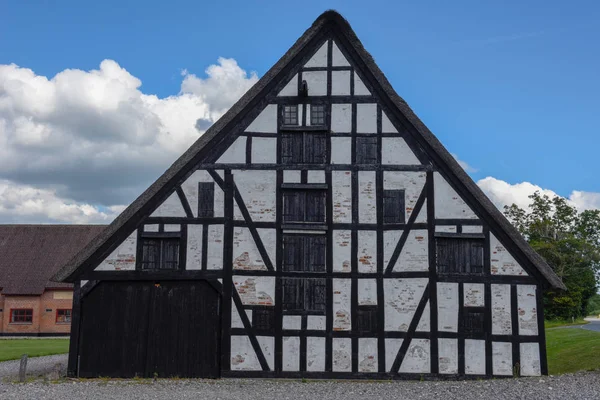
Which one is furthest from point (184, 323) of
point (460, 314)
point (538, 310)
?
point (538, 310)

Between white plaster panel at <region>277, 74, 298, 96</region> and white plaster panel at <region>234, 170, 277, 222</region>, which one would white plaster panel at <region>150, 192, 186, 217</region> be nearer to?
white plaster panel at <region>234, 170, 277, 222</region>

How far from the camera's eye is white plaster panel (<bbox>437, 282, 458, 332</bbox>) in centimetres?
1443

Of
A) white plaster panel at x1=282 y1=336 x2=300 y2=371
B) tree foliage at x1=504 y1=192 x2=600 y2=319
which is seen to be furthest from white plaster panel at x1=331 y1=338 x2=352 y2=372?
tree foliage at x1=504 y1=192 x2=600 y2=319

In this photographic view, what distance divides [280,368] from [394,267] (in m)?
Result: 3.90

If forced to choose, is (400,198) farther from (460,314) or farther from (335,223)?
(460,314)

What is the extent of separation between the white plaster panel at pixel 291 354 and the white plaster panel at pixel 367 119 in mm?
5814

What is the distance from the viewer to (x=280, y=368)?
14375 mm

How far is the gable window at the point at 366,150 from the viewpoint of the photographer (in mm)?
15195

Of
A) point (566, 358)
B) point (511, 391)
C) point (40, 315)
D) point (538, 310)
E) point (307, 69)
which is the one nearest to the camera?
point (511, 391)

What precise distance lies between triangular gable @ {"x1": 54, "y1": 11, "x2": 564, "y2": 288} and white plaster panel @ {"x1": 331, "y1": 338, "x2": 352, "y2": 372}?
482 centimetres

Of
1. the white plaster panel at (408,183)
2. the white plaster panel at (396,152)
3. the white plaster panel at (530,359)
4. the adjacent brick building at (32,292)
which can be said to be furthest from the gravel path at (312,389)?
the adjacent brick building at (32,292)

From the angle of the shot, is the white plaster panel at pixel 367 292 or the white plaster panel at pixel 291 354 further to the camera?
the white plaster panel at pixel 367 292

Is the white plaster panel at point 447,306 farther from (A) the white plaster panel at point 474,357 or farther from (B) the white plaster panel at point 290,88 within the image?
(B) the white plaster panel at point 290,88

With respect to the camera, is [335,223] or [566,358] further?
[566,358]
